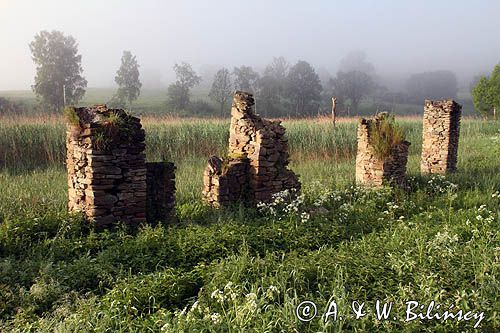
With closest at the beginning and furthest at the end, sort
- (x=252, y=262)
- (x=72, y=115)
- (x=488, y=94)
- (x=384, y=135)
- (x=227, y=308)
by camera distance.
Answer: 1. (x=227, y=308)
2. (x=252, y=262)
3. (x=72, y=115)
4. (x=384, y=135)
5. (x=488, y=94)

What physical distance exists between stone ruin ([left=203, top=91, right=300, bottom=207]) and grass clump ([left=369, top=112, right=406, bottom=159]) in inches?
91.8

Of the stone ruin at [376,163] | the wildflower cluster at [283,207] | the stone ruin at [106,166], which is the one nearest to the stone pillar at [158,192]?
the stone ruin at [106,166]

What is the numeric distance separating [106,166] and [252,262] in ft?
9.85

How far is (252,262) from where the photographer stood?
511cm

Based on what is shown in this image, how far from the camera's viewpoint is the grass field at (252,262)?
151 inches

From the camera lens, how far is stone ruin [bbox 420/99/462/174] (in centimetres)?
1298

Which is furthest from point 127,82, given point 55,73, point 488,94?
point 488,94

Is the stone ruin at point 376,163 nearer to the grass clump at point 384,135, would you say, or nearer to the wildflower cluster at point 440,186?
the grass clump at point 384,135

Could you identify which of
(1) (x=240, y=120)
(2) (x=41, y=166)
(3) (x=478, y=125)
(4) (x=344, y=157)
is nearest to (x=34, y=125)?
(2) (x=41, y=166)

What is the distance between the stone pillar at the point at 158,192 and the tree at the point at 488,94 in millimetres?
34728

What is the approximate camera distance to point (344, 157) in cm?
1747

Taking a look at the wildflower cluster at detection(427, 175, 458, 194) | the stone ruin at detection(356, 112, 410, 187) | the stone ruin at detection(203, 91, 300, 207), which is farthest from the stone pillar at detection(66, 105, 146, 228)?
the wildflower cluster at detection(427, 175, 458, 194)

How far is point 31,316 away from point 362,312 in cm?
309

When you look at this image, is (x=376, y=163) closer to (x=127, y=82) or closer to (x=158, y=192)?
(x=158, y=192)
